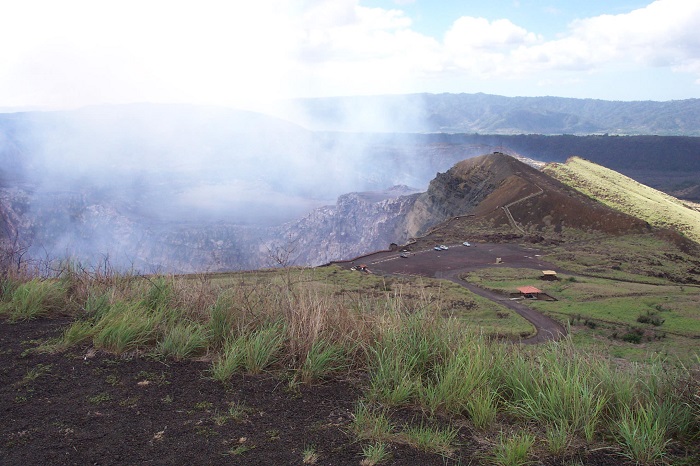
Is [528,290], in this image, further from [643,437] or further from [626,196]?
[626,196]

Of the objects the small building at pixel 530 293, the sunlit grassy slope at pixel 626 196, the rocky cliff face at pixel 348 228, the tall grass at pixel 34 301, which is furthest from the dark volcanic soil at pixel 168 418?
the rocky cliff face at pixel 348 228

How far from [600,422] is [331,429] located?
2.23 m

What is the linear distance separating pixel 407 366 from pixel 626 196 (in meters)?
83.6

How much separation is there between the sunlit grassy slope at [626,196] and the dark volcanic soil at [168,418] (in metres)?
67.5

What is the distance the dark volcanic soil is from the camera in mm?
3859

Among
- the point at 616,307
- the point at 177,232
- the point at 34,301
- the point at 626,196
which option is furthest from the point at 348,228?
the point at 34,301

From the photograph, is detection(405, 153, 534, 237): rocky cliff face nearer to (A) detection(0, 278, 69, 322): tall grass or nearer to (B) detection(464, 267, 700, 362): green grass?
(B) detection(464, 267, 700, 362): green grass

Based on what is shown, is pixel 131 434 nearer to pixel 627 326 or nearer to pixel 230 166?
pixel 627 326

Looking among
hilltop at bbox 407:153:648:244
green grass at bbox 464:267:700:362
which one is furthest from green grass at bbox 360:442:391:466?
hilltop at bbox 407:153:648:244

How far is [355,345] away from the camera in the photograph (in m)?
5.66

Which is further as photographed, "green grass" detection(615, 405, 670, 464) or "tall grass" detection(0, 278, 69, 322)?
"tall grass" detection(0, 278, 69, 322)

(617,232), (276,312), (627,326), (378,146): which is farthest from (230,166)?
(276,312)

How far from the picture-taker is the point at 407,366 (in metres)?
5.15

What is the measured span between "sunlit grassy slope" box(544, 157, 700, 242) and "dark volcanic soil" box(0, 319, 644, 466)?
6754cm
